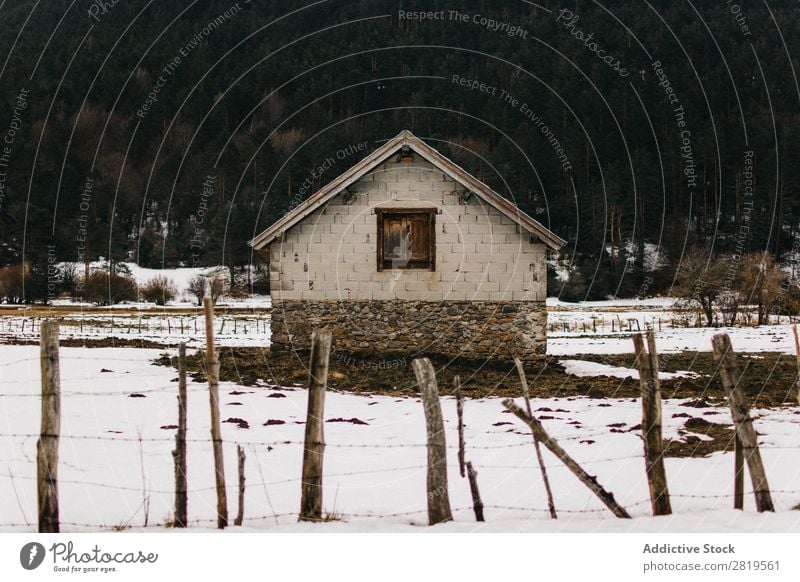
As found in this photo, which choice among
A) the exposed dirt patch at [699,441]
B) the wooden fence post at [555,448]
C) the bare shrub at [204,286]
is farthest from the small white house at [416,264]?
the bare shrub at [204,286]

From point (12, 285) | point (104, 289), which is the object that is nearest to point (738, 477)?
point (12, 285)

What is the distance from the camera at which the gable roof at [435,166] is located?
20.4 meters

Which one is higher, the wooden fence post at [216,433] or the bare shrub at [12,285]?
the bare shrub at [12,285]

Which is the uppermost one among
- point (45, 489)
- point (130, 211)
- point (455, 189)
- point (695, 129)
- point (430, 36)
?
point (430, 36)

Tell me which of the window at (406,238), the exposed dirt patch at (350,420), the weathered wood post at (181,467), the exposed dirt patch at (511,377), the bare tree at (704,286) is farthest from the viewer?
the bare tree at (704,286)

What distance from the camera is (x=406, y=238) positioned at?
2102cm

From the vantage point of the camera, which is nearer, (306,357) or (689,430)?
(689,430)

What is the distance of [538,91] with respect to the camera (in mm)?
86062

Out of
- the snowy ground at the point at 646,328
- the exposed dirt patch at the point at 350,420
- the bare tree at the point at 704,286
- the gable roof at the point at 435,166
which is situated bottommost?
the exposed dirt patch at the point at 350,420

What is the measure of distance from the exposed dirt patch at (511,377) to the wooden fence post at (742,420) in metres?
6.97

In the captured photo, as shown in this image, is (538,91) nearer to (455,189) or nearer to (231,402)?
(455,189)

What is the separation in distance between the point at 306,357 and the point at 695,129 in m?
72.4

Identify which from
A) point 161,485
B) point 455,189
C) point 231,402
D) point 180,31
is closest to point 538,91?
point 180,31

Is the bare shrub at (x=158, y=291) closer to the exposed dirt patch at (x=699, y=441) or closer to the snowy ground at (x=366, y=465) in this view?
the snowy ground at (x=366, y=465)
